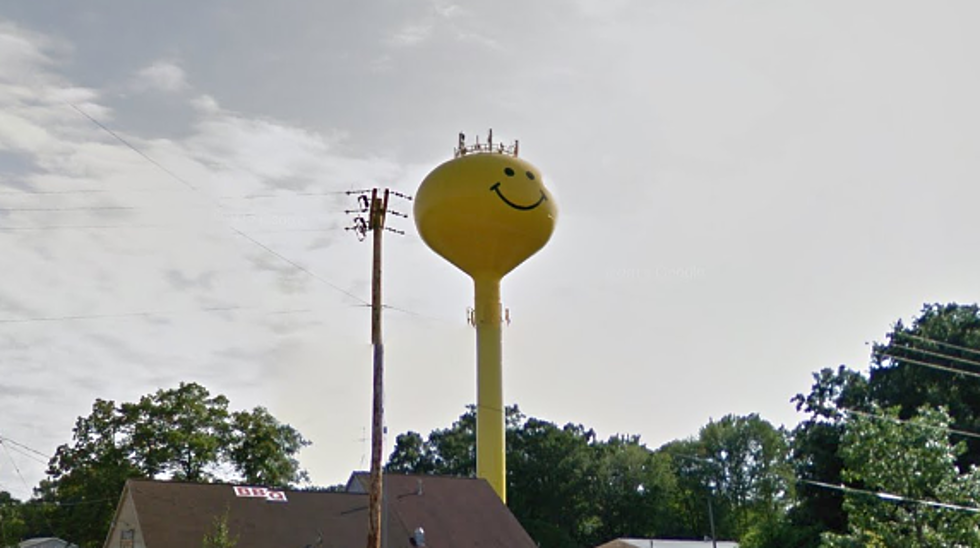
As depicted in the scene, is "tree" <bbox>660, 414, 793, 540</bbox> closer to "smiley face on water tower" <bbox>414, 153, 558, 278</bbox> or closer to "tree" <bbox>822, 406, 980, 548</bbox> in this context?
"smiley face on water tower" <bbox>414, 153, 558, 278</bbox>

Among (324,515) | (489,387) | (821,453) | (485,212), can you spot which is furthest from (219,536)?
(821,453)

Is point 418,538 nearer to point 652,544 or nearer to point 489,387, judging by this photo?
point 489,387

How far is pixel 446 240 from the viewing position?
37938 millimetres

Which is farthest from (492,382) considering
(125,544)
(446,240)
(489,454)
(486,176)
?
(125,544)

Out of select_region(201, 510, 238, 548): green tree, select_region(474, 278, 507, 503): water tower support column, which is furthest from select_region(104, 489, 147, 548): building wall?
select_region(474, 278, 507, 503): water tower support column

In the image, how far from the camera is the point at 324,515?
31094 mm

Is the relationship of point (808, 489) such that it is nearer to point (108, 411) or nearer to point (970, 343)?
point (970, 343)

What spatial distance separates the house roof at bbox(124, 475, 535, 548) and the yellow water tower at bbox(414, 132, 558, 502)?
3.49 meters

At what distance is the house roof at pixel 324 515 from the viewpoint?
92.3 feet

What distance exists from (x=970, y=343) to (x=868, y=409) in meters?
5.39

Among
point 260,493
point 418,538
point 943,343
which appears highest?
point 943,343

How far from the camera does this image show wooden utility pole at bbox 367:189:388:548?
1819 cm

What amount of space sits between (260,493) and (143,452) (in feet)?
48.0

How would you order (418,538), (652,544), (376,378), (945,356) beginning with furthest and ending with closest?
(652,544) < (945,356) < (418,538) < (376,378)
